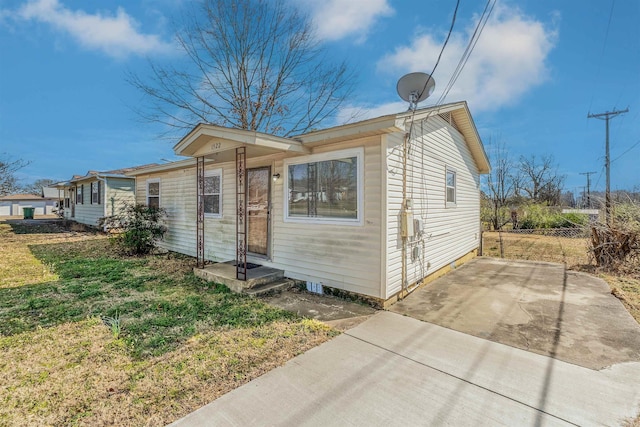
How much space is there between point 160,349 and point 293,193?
10.9ft

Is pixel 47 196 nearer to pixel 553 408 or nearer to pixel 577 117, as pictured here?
pixel 553 408

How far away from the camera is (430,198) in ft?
19.7

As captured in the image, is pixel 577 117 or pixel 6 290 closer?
pixel 6 290

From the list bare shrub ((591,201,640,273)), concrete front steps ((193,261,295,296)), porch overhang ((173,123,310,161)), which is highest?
porch overhang ((173,123,310,161))

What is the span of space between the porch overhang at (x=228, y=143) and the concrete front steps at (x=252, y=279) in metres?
2.32

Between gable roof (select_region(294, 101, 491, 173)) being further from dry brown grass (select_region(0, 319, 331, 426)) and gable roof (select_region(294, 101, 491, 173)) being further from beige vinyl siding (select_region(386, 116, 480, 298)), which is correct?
dry brown grass (select_region(0, 319, 331, 426))

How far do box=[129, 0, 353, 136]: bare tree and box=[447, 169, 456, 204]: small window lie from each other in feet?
25.9

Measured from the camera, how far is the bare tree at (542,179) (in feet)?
83.0

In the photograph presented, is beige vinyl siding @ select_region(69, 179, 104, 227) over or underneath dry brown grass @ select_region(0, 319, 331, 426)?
over

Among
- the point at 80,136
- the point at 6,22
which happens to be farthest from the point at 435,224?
the point at 80,136

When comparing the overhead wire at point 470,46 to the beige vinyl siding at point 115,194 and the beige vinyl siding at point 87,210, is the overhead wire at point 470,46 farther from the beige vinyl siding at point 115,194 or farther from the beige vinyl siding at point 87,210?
the beige vinyl siding at point 87,210

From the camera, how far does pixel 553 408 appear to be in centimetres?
221

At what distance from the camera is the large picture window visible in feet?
15.5

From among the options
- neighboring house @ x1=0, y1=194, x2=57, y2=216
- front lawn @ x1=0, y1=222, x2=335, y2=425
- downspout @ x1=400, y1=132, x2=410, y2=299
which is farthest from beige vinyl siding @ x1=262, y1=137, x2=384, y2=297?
neighboring house @ x1=0, y1=194, x2=57, y2=216
